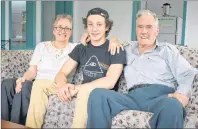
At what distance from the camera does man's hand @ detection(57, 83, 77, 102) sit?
64.7 inches

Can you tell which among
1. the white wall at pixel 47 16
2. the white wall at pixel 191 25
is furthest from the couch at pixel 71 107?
the white wall at pixel 191 25

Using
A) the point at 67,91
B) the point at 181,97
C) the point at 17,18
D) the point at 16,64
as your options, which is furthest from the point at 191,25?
the point at 67,91

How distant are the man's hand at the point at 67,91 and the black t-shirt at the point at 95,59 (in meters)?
0.18

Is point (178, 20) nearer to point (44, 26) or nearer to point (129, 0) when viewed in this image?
point (129, 0)

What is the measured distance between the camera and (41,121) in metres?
1.79

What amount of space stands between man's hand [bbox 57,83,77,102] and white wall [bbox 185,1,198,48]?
3744 millimetres

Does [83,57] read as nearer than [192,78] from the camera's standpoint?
No

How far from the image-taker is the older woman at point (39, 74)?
1.87 meters

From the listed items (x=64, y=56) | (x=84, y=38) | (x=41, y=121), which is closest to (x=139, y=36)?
(x=84, y=38)

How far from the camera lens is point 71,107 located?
5.57 feet

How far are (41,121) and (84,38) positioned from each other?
615 millimetres

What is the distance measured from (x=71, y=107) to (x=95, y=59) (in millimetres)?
340

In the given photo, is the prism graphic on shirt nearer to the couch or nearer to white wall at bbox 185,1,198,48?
the couch

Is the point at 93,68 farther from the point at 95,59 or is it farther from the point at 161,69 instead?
the point at 161,69
